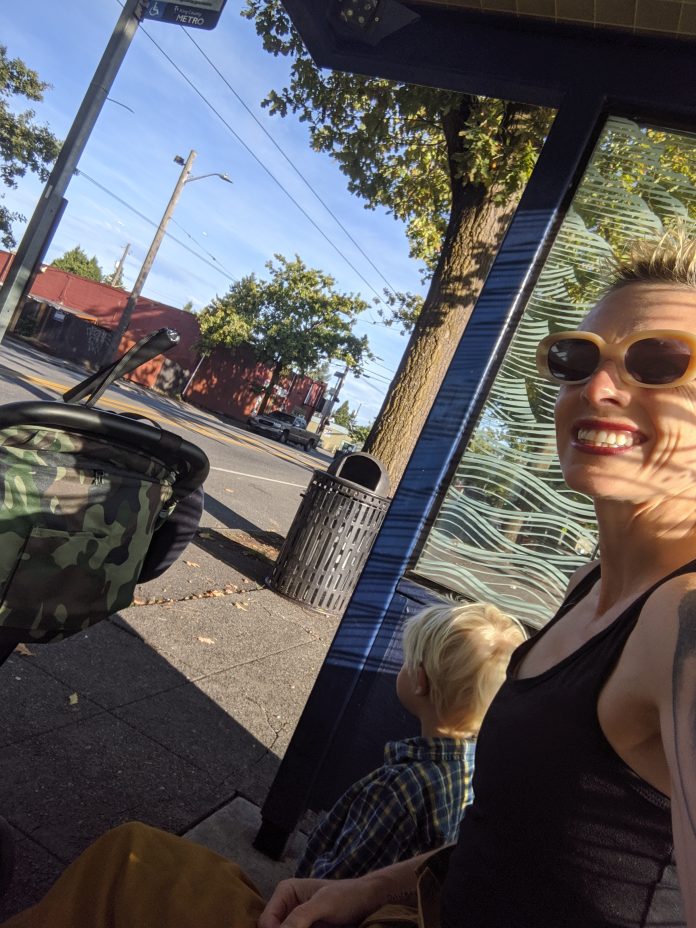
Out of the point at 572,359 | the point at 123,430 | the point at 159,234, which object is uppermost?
the point at 159,234

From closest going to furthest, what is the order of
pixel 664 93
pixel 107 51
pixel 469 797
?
1. pixel 469 797
2. pixel 664 93
3. pixel 107 51

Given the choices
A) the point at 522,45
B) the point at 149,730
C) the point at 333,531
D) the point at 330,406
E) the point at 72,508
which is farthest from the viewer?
the point at 330,406

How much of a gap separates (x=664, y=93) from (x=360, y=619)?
2.17m

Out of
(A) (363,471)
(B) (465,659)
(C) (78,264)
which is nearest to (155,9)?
(A) (363,471)

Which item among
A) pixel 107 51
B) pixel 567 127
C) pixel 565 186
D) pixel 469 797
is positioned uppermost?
pixel 107 51

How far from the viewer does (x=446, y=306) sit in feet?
21.9

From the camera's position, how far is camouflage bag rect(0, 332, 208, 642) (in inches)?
65.8

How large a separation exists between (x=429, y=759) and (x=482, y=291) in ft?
5.64

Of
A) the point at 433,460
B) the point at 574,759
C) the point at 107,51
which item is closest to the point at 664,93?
the point at 433,460

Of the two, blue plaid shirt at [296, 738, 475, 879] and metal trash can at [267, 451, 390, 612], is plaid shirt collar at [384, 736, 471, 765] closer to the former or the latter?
blue plaid shirt at [296, 738, 475, 879]

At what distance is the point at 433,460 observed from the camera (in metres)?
2.70

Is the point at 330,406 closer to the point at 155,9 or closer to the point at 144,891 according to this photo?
the point at 155,9

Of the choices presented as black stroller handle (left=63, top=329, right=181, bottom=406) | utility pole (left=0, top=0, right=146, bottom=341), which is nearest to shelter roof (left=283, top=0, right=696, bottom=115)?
black stroller handle (left=63, top=329, right=181, bottom=406)

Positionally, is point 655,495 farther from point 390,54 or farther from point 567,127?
point 390,54
